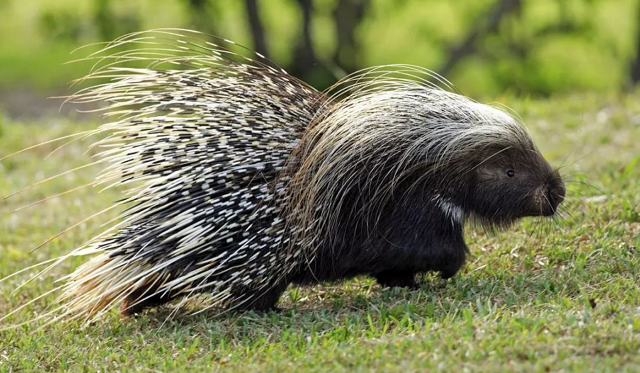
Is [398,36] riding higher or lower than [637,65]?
higher

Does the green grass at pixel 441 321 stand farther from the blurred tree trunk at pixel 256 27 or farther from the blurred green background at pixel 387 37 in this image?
the blurred green background at pixel 387 37

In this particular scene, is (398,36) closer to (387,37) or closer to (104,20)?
(387,37)

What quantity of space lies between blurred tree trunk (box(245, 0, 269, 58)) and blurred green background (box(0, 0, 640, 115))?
0.04 ft

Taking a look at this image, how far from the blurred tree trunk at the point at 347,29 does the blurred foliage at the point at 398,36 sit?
13mm

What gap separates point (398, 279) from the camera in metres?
4.18

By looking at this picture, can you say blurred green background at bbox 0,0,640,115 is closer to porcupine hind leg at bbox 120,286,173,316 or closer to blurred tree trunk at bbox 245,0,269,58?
blurred tree trunk at bbox 245,0,269,58

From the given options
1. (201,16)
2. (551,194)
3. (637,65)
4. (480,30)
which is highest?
(201,16)

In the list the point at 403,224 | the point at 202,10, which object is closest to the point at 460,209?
the point at 403,224

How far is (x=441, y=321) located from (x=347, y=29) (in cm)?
845

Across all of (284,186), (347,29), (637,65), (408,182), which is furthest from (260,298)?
(637,65)

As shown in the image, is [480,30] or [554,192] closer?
[554,192]

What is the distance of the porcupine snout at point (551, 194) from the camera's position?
4074 millimetres

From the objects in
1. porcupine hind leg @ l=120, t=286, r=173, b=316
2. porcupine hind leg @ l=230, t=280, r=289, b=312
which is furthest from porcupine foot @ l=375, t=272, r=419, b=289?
porcupine hind leg @ l=120, t=286, r=173, b=316

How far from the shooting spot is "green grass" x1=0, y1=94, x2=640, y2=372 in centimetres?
308
